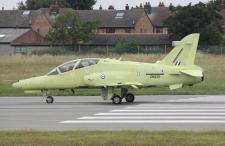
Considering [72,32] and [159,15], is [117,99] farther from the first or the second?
[159,15]

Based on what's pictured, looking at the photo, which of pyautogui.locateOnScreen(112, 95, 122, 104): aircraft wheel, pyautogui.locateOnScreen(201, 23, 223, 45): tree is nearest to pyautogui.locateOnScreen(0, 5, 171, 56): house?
pyautogui.locateOnScreen(201, 23, 223, 45): tree

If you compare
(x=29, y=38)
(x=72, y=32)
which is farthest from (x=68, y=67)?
(x=29, y=38)

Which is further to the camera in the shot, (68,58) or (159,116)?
(68,58)

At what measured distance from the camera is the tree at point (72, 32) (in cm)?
8875

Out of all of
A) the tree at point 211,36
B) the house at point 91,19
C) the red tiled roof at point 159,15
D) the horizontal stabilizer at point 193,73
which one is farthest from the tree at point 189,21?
the horizontal stabilizer at point 193,73

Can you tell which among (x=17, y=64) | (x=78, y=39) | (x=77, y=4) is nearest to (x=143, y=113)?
(x=17, y=64)

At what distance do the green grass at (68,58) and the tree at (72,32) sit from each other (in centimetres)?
2917

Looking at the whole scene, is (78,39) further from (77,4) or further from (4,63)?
(77,4)

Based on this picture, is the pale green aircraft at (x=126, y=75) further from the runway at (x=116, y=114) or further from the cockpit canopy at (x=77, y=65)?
the runway at (x=116, y=114)

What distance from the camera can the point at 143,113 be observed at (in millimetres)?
23281

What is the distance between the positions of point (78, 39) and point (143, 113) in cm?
6690

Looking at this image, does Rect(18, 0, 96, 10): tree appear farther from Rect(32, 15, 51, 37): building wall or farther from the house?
Rect(32, 15, 51, 37): building wall

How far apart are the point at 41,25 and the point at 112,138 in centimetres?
8858

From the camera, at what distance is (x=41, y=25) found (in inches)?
4094
